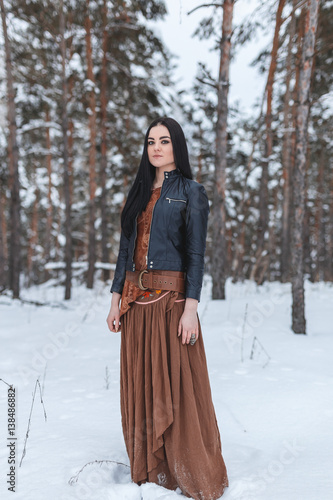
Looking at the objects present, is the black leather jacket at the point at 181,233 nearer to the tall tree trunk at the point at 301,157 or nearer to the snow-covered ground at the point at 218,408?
the snow-covered ground at the point at 218,408

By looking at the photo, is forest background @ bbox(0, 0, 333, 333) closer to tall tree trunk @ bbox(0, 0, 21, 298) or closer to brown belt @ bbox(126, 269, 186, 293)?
tall tree trunk @ bbox(0, 0, 21, 298)

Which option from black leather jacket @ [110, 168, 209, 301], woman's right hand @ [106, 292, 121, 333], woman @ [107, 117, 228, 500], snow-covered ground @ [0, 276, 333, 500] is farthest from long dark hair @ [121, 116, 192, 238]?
snow-covered ground @ [0, 276, 333, 500]

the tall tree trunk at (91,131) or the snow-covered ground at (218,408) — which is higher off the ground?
the tall tree trunk at (91,131)

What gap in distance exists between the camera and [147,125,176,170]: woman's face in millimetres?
2168

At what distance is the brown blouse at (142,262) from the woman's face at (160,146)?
6.9 inches

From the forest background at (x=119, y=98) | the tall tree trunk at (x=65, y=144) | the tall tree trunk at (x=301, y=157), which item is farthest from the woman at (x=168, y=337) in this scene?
the tall tree trunk at (x=65, y=144)

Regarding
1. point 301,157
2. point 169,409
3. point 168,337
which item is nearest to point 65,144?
point 301,157

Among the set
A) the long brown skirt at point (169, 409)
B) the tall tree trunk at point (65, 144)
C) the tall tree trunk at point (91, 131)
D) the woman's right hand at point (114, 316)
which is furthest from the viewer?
the tall tree trunk at point (91, 131)

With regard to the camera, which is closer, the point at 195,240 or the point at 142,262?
the point at 195,240

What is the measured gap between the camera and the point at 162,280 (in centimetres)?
212

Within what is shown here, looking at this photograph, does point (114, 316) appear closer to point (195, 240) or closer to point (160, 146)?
point (195, 240)

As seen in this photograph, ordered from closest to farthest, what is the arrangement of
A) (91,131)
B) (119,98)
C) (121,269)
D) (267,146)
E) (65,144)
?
(121,269), (65,144), (267,146), (91,131), (119,98)

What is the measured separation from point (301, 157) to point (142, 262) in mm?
3619

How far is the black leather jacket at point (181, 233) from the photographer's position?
2080 mm
